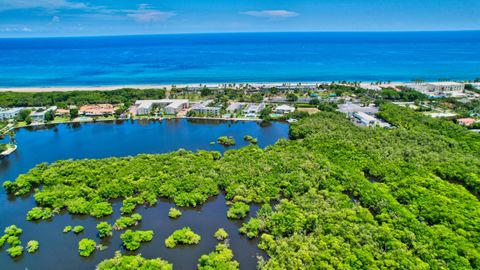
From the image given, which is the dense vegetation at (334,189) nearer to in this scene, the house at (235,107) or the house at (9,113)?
the house at (235,107)

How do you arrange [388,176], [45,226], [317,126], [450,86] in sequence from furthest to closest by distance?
[450,86] → [317,126] → [388,176] → [45,226]

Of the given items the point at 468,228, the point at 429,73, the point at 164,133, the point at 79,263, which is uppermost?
the point at 429,73

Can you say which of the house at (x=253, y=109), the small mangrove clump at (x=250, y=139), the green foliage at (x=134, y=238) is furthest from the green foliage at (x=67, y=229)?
the house at (x=253, y=109)

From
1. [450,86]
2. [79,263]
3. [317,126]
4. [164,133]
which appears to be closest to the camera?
[79,263]

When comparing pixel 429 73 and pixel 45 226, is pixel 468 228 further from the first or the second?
pixel 429 73

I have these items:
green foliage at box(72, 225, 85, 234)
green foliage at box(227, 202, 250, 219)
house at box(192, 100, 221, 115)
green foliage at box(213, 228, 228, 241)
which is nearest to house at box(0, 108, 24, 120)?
house at box(192, 100, 221, 115)

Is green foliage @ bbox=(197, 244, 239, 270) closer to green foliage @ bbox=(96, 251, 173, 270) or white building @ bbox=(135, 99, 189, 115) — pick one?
green foliage @ bbox=(96, 251, 173, 270)

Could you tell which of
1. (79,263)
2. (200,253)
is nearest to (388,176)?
(200,253)
